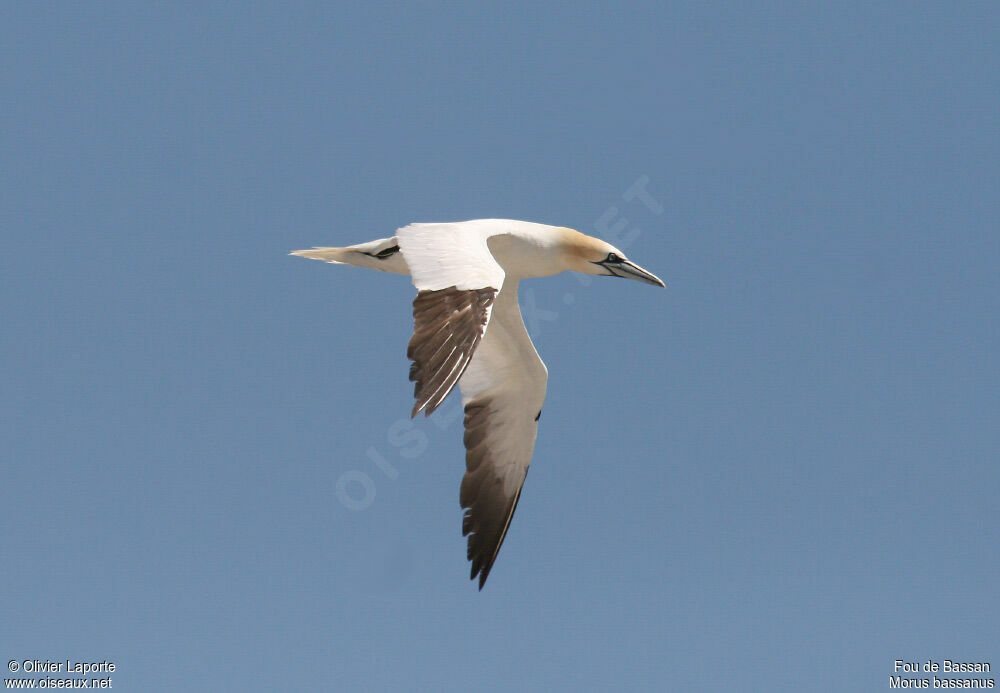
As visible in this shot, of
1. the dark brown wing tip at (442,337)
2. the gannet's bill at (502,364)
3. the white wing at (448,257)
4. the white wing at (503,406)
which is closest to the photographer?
the dark brown wing tip at (442,337)

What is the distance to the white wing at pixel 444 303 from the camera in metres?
10.0

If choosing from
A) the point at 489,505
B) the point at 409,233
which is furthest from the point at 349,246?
the point at 489,505

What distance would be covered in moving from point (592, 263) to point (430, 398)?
528 centimetres

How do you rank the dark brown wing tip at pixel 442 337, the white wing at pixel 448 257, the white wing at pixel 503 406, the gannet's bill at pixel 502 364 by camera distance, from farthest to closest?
the white wing at pixel 503 406 < the gannet's bill at pixel 502 364 < the white wing at pixel 448 257 < the dark brown wing tip at pixel 442 337

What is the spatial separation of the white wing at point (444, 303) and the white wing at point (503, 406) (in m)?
2.11

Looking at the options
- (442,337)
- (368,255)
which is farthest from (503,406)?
(442,337)

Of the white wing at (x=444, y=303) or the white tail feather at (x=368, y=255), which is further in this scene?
the white tail feather at (x=368, y=255)

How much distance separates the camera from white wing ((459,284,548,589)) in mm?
14305

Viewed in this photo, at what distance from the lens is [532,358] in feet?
47.8

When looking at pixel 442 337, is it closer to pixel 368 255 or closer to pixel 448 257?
pixel 448 257

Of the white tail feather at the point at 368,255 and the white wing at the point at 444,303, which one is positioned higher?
the white tail feather at the point at 368,255

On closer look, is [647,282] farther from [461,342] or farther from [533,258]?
[461,342]

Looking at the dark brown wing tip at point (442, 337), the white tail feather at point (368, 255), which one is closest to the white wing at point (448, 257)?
the dark brown wing tip at point (442, 337)

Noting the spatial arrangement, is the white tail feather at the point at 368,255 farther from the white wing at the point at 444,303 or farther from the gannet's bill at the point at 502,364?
the white wing at the point at 444,303
